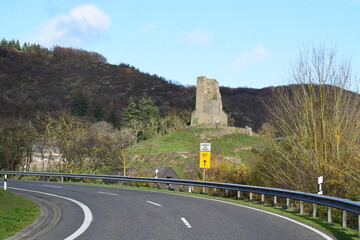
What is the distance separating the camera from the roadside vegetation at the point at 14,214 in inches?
416

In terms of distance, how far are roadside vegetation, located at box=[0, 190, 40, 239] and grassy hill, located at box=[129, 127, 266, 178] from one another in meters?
44.4

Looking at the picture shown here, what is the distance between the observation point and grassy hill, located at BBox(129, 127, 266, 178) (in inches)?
2613

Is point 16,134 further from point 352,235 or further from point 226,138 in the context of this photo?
point 352,235

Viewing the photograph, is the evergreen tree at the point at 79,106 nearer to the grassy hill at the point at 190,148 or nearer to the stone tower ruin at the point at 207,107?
the grassy hill at the point at 190,148

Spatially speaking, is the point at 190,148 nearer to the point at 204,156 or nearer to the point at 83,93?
the point at 204,156

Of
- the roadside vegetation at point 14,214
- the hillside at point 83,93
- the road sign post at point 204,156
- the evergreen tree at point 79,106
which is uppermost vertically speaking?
the hillside at point 83,93

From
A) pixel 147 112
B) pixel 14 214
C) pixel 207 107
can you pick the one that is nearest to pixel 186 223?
pixel 14 214

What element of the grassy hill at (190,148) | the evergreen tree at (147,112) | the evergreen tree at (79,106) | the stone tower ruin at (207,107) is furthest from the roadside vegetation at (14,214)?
the evergreen tree at (79,106)

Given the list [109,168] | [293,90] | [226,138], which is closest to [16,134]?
[109,168]

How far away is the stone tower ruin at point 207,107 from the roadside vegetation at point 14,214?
65.1 m

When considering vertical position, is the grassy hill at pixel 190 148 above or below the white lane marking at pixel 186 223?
above

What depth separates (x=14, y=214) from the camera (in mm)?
13180

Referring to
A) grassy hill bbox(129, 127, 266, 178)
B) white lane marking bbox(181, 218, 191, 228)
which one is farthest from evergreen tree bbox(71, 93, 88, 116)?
white lane marking bbox(181, 218, 191, 228)

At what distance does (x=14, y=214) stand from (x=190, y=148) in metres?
59.3
